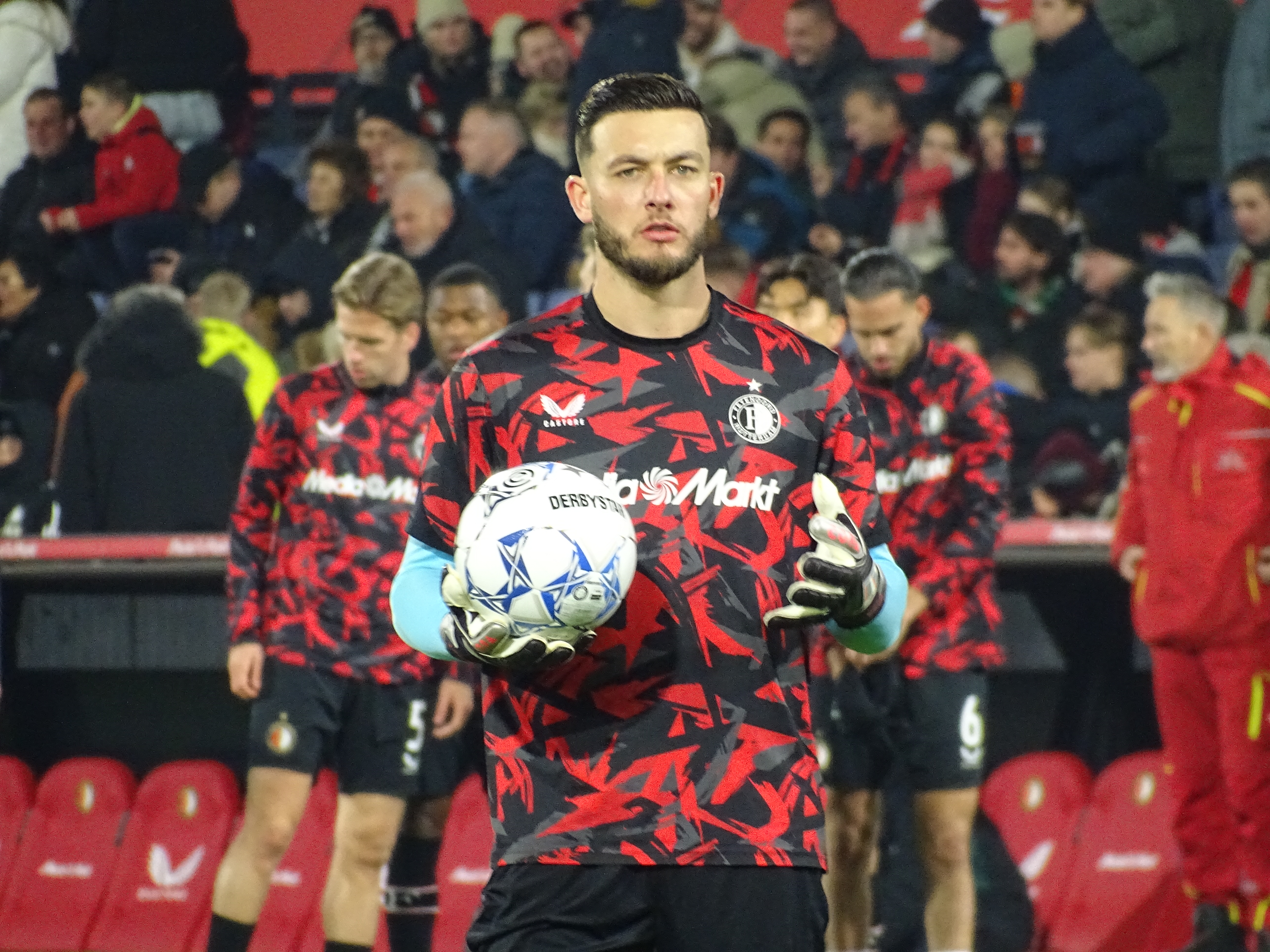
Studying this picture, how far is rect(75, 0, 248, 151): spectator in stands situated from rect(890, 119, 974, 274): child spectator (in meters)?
3.78

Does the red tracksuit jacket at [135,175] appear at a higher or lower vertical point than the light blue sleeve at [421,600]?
higher

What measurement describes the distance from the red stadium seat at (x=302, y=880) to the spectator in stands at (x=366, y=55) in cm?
431

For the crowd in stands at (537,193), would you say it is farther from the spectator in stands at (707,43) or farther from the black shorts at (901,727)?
the black shorts at (901,727)

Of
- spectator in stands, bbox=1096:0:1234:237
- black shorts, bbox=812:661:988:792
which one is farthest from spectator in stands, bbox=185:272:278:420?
spectator in stands, bbox=1096:0:1234:237

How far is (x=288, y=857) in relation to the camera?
7.02 meters

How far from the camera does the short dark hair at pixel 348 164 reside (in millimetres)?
9273

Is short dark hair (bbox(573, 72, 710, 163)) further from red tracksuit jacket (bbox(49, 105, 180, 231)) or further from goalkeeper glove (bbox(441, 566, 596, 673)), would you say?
red tracksuit jacket (bbox(49, 105, 180, 231))

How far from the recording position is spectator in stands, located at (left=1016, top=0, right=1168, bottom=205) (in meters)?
8.74

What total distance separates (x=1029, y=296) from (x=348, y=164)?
3.41m

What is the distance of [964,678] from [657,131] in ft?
10.6

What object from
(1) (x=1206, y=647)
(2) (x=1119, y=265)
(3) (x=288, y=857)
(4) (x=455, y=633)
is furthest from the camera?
(2) (x=1119, y=265)

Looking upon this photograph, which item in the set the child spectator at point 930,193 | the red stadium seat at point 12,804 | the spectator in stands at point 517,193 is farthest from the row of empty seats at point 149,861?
the child spectator at point 930,193

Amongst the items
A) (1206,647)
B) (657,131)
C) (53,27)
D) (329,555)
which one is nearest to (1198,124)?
(1206,647)

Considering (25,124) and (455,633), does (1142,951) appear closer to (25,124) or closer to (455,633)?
(455,633)
